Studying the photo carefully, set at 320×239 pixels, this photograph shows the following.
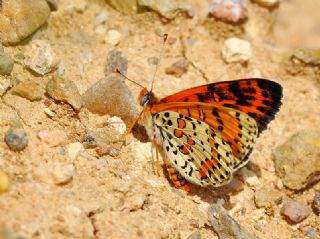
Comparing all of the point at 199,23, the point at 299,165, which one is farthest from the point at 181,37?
the point at 299,165

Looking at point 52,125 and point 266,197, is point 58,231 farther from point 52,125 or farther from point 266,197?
point 266,197

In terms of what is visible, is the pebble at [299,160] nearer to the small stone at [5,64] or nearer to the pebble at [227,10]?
the pebble at [227,10]

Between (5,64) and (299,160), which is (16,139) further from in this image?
(299,160)

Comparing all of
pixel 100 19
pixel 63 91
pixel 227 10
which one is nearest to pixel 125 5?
pixel 100 19

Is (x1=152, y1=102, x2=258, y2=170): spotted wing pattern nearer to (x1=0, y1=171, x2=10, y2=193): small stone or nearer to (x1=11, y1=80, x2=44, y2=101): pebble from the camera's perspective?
(x1=11, y1=80, x2=44, y2=101): pebble

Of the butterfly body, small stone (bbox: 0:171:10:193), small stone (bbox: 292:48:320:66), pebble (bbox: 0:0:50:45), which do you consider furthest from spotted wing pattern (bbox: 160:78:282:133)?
small stone (bbox: 0:171:10:193)
